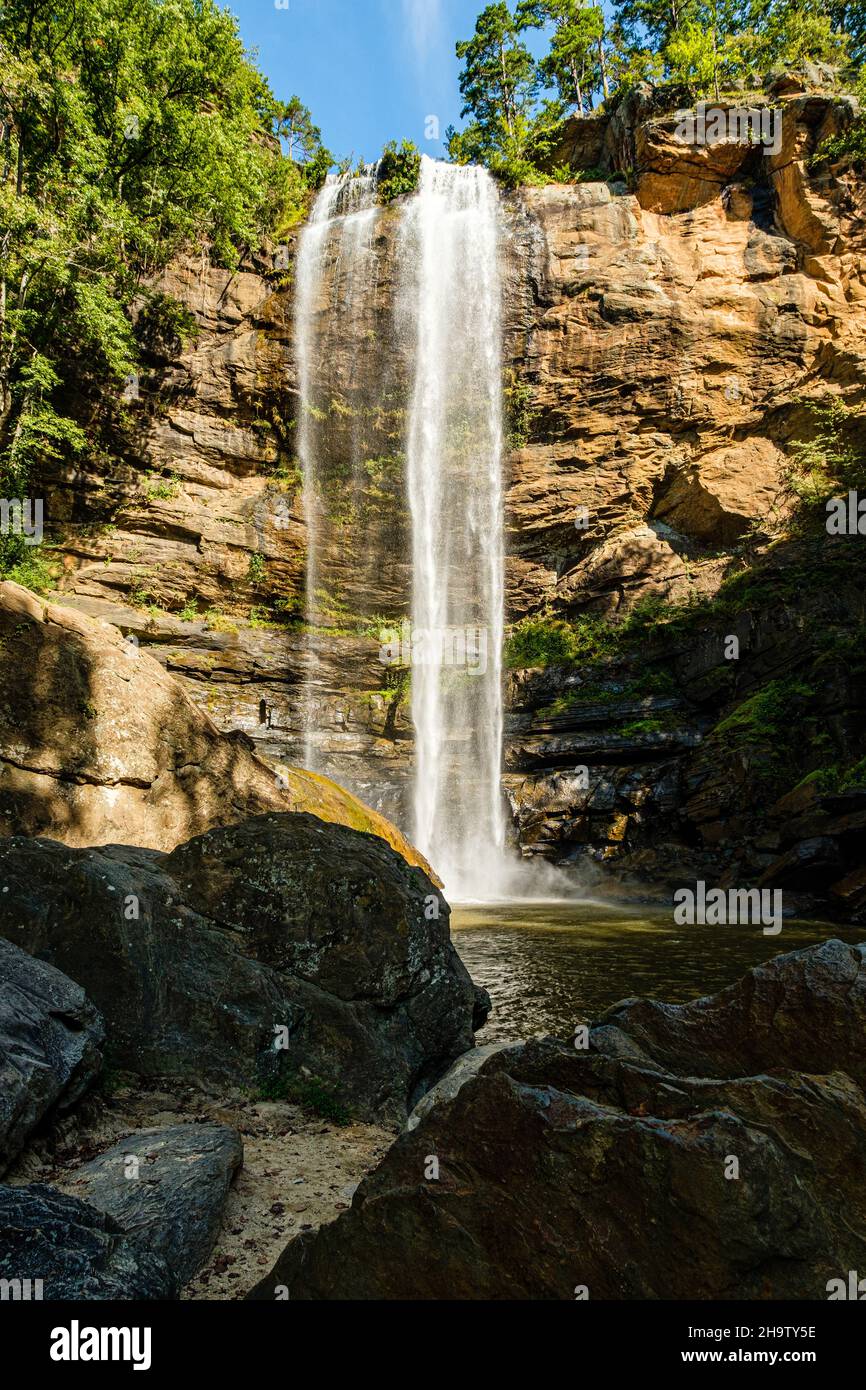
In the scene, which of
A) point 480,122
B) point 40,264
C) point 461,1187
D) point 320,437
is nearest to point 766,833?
point 461,1187

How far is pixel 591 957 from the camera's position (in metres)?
8.98

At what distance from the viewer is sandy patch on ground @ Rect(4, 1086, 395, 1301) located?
9.55 feet

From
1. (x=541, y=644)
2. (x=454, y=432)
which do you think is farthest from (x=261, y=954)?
(x=454, y=432)

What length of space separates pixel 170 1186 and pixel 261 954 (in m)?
1.91

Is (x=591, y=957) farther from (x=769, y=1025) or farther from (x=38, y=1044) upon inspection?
(x=38, y=1044)

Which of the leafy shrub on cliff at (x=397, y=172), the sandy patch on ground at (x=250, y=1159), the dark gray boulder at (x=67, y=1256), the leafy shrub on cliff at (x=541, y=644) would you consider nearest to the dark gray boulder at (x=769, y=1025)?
the sandy patch on ground at (x=250, y=1159)

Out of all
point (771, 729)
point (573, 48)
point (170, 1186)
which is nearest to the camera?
point (170, 1186)

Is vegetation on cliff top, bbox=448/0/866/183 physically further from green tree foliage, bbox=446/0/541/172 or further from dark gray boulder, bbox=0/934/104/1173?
dark gray boulder, bbox=0/934/104/1173

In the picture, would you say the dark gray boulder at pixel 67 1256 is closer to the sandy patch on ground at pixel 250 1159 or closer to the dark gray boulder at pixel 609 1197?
the sandy patch on ground at pixel 250 1159

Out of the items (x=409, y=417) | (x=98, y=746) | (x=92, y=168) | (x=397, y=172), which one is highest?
(x=397, y=172)

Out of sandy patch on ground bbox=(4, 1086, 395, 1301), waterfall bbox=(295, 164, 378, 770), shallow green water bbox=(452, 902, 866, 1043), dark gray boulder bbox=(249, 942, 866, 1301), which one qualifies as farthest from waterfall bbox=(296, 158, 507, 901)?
dark gray boulder bbox=(249, 942, 866, 1301)

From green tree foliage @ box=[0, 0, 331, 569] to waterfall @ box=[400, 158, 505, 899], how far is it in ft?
21.5

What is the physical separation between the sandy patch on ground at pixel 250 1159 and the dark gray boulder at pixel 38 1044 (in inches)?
6.9
